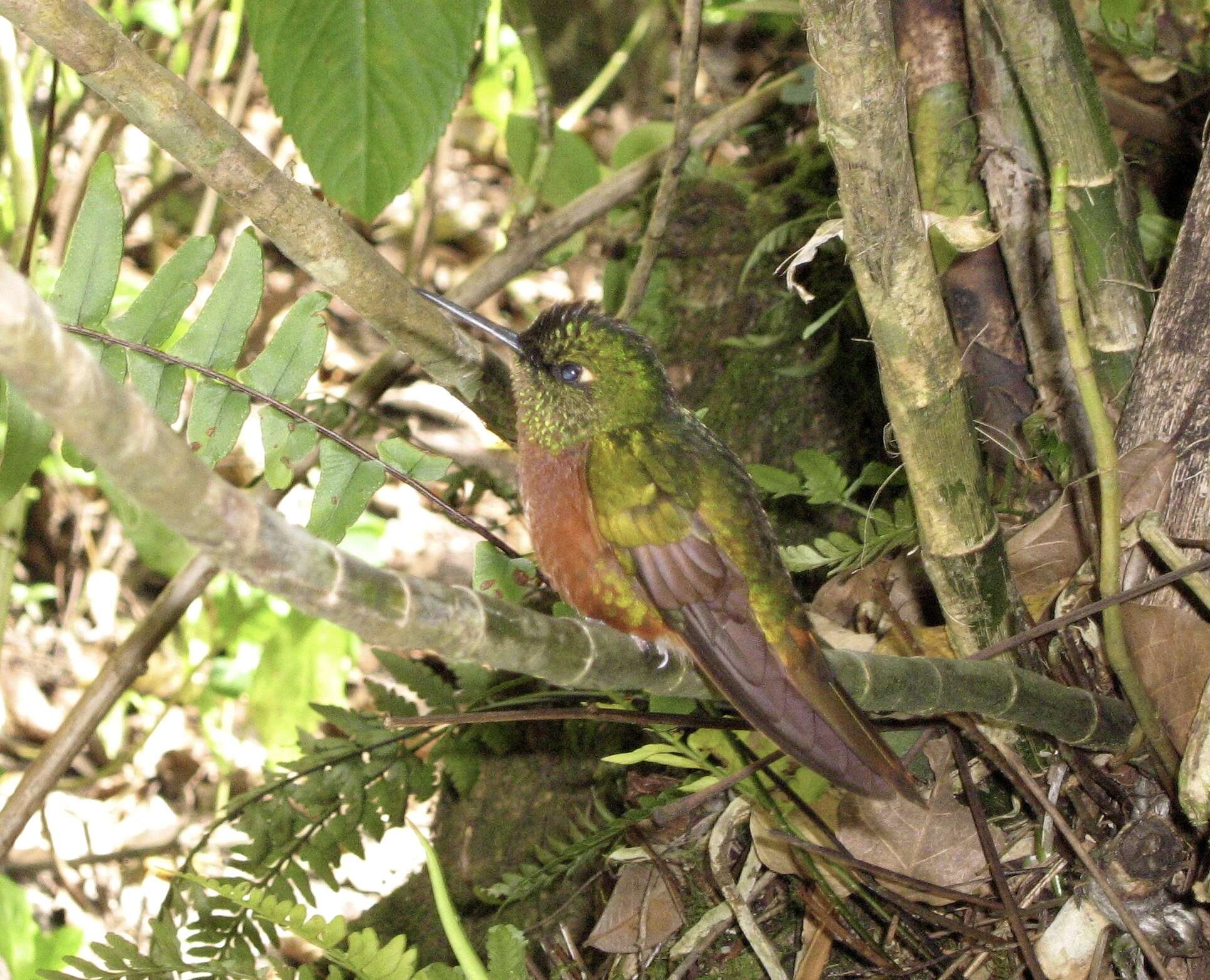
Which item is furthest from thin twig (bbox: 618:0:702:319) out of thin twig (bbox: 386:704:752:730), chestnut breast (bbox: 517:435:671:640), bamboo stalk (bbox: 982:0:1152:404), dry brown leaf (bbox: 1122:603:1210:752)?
dry brown leaf (bbox: 1122:603:1210:752)

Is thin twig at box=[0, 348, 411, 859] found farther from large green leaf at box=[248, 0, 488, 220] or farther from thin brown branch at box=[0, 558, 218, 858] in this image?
large green leaf at box=[248, 0, 488, 220]

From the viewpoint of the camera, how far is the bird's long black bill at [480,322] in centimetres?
229

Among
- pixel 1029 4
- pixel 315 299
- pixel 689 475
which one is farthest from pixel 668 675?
pixel 1029 4

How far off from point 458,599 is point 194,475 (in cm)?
33

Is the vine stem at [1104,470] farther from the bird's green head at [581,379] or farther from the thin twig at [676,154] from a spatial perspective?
the thin twig at [676,154]

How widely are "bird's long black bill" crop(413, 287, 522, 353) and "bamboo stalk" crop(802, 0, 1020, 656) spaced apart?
917mm

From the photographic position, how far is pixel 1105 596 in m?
1.89

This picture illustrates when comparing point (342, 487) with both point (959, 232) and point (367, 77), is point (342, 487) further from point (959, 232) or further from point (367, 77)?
point (959, 232)

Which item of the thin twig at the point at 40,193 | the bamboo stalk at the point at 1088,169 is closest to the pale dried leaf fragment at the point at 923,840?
the bamboo stalk at the point at 1088,169

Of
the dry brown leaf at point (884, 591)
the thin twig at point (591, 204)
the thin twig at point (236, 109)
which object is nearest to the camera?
the dry brown leaf at point (884, 591)

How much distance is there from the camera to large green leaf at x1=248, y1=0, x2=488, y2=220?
94.4 inches

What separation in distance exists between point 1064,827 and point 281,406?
148cm

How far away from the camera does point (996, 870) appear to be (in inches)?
75.9

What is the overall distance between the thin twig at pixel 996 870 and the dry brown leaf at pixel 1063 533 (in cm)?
38
